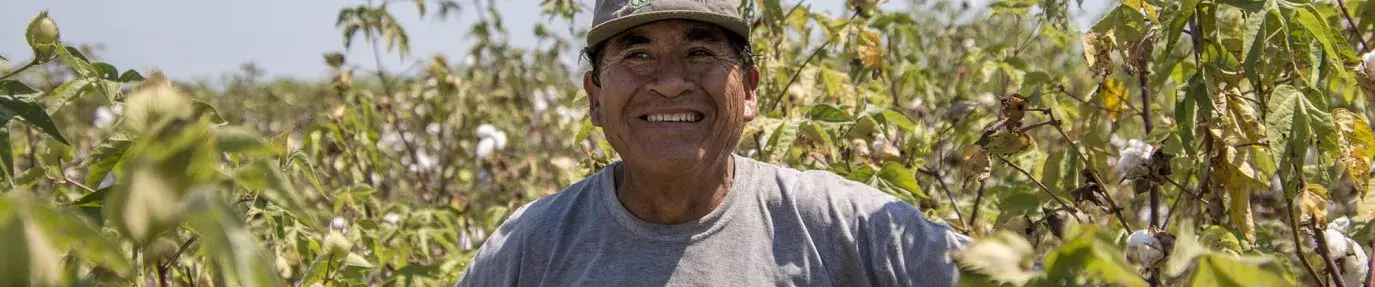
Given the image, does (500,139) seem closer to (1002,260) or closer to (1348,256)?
(1348,256)

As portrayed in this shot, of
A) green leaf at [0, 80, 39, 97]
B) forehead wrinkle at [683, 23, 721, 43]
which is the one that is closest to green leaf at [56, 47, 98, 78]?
green leaf at [0, 80, 39, 97]

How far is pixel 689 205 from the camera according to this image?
1903mm

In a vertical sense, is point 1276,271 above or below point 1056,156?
above

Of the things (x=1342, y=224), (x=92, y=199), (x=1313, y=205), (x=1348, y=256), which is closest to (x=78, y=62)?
(x=92, y=199)

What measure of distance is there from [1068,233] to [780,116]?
218 centimetres

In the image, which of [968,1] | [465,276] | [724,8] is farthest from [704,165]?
[968,1]

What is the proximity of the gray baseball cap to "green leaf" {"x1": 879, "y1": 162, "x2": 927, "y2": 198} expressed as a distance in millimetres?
492

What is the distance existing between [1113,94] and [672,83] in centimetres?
94

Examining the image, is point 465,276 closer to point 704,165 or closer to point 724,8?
point 704,165

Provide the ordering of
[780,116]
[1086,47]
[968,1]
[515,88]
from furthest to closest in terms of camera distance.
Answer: [515,88] < [968,1] < [780,116] < [1086,47]

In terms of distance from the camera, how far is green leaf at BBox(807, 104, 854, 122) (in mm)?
2441

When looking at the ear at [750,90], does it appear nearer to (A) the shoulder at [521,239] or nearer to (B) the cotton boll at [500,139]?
(A) the shoulder at [521,239]

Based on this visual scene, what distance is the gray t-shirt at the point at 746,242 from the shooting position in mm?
1729

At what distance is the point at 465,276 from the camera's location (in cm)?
204
